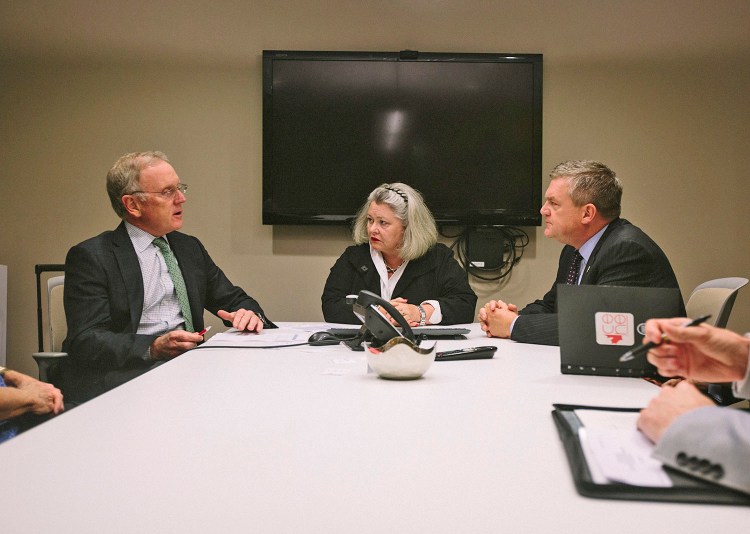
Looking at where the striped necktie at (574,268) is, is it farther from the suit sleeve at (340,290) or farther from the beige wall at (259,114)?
the beige wall at (259,114)

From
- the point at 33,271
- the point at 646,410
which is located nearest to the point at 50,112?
the point at 33,271

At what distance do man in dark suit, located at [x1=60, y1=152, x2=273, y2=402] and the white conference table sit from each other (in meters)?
0.89

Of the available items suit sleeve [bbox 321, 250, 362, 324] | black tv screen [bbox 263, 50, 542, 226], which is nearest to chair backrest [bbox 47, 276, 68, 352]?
suit sleeve [bbox 321, 250, 362, 324]

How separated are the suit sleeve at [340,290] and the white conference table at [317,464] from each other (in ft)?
5.04

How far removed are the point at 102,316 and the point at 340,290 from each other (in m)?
1.15

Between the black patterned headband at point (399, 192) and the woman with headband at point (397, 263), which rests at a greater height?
the black patterned headband at point (399, 192)

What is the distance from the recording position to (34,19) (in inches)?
145

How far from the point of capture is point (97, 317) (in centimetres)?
230

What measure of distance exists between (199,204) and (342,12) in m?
1.39

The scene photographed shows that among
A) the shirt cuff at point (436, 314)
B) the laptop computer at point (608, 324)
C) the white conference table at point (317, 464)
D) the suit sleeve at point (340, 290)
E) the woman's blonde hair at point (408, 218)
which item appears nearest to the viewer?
the white conference table at point (317, 464)

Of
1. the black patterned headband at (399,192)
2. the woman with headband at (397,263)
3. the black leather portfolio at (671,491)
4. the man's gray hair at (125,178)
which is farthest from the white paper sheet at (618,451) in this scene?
the black patterned headband at (399,192)

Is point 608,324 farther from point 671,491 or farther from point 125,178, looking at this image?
point 125,178

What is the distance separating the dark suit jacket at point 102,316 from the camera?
220cm

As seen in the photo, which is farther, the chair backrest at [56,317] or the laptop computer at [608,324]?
the chair backrest at [56,317]
